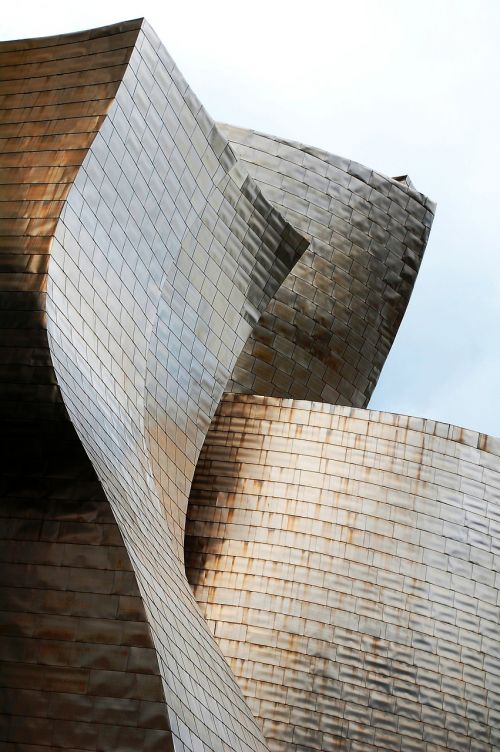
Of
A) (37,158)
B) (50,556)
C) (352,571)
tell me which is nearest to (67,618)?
(50,556)

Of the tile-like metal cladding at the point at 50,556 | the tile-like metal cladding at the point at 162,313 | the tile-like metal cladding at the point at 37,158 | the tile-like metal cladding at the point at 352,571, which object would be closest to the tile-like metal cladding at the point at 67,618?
the tile-like metal cladding at the point at 50,556

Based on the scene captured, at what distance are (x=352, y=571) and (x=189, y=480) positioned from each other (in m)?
2.10

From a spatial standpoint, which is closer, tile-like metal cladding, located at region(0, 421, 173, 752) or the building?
tile-like metal cladding, located at region(0, 421, 173, 752)

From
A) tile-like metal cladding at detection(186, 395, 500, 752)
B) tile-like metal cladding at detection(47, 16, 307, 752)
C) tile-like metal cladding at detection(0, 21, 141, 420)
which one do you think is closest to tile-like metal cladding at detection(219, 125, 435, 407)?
tile-like metal cladding at detection(186, 395, 500, 752)

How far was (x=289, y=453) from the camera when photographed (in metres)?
15.1

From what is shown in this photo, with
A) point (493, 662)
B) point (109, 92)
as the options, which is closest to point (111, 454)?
point (109, 92)

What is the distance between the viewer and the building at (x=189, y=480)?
9586 mm

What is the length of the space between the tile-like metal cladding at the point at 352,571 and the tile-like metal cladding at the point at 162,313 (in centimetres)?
129

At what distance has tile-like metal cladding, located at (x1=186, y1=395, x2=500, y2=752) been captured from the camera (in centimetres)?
1384

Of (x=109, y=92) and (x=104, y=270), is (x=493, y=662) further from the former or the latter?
(x=109, y=92)

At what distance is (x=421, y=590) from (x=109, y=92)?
6184mm

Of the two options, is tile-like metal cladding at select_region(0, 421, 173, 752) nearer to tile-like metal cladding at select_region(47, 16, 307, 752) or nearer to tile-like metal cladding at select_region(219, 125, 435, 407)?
tile-like metal cladding at select_region(47, 16, 307, 752)

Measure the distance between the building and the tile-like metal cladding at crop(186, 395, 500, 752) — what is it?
2 centimetres

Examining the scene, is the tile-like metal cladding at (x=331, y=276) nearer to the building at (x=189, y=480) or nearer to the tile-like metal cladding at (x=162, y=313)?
the building at (x=189, y=480)
